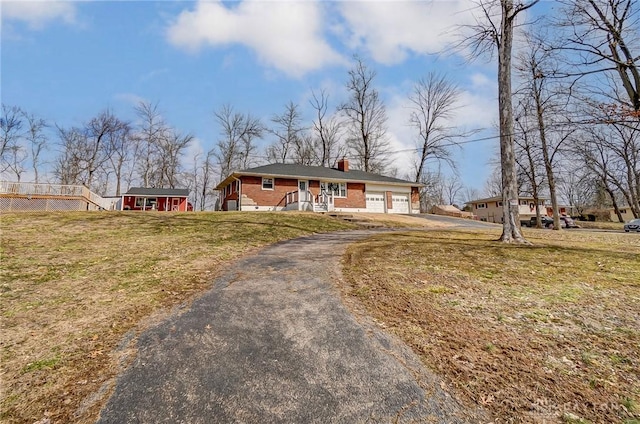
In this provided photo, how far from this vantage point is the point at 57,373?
2543mm

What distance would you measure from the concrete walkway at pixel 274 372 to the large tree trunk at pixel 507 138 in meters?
8.05

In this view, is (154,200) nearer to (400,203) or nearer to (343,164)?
(343,164)

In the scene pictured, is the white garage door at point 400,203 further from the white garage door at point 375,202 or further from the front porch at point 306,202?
the front porch at point 306,202

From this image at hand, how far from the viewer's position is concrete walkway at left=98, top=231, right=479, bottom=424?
2.12 meters

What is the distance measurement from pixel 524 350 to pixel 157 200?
3529 centimetres

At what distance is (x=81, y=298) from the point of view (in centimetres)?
430

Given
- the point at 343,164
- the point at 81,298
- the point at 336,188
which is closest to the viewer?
the point at 81,298

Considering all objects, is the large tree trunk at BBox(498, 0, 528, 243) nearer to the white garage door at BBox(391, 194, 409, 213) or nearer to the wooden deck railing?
the white garage door at BBox(391, 194, 409, 213)

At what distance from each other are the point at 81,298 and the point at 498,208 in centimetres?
5388

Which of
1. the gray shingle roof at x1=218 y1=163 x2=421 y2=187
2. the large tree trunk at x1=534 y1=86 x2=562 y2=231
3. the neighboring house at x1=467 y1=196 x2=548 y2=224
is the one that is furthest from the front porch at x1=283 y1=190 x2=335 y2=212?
the neighboring house at x1=467 y1=196 x2=548 y2=224

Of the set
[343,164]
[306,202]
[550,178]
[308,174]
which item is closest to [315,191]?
[308,174]

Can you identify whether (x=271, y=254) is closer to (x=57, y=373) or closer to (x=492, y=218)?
(x=57, y=373)

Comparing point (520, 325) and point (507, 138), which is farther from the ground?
point (507, 138)

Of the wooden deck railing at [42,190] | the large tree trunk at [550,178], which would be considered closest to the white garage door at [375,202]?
the large tree trunk at [550,178]
